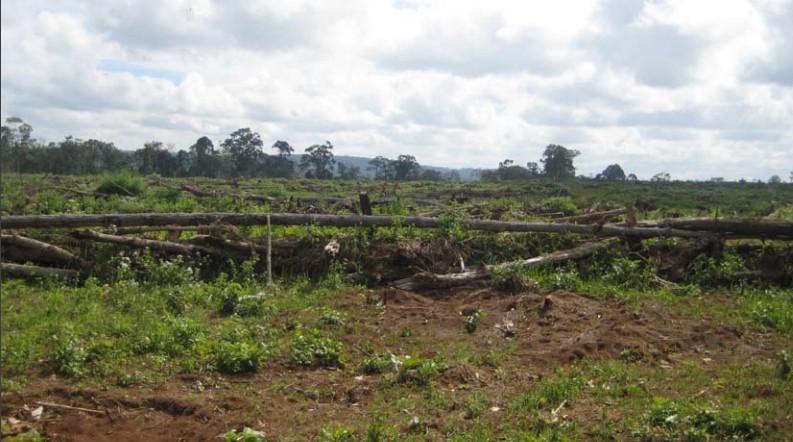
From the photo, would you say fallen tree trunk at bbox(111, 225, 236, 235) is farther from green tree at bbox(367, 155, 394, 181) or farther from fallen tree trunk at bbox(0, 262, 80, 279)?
green tree at bbox(367, 155, 394, 181)

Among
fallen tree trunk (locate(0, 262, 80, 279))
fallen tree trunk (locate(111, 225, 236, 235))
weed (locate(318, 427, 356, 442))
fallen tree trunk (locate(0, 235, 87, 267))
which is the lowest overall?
weed (locate(318, 427, 356, 442))

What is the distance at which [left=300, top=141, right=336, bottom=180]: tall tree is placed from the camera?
2190 inches

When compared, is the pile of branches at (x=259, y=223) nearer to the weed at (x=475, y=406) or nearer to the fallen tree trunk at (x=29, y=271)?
the fallen tree trunk at (x=29, y=271)

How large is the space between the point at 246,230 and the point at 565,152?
4181cm

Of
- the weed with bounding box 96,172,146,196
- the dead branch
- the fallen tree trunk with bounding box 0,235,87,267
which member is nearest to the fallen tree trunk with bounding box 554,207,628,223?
the fallen tree trunk with bounding box 0,235,87,267

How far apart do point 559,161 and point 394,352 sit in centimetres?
4578

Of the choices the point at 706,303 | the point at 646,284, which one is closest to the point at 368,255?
the point at 646,284

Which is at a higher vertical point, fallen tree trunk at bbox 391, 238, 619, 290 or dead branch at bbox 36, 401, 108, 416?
fallen tree trunk at bbox 391, 238, 619, 290

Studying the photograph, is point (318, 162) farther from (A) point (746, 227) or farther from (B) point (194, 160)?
(A) point (746, 227)

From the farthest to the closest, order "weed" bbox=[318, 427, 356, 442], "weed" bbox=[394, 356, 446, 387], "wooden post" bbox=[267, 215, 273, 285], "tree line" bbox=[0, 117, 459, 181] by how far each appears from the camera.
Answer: "tree line" bbox=[0, 117, 459, 181]
"wooden post" bbox=[267, 215, 273, 285]
"weed" bbox=[394, 356, 446, 387]
"weed" bbox=[318, 427, 356, 442]

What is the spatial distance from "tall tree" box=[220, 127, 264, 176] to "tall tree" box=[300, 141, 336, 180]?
A: 3.91 meters

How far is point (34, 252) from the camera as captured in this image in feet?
33.8

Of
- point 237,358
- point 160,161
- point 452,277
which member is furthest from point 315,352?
point 160,161

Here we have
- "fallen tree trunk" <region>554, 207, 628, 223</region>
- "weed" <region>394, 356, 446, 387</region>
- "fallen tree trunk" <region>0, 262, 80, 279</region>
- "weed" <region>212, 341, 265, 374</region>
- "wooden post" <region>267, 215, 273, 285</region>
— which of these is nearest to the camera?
"weed" <region>394, 356, 446, 387</region>
